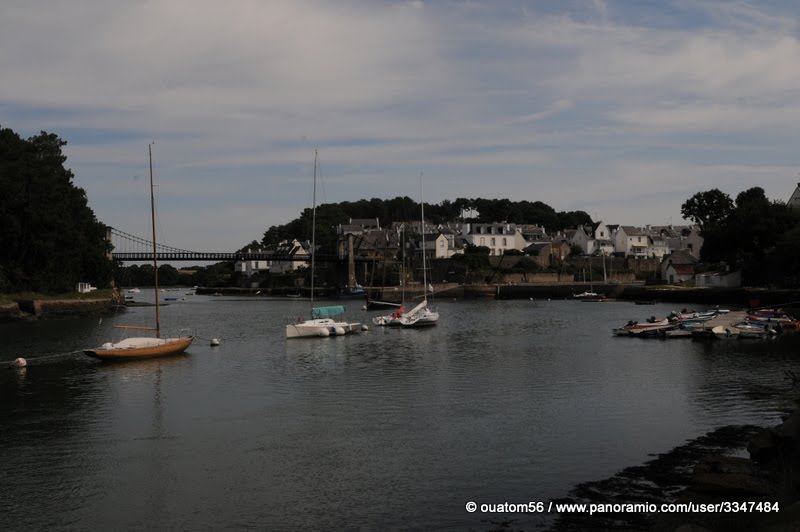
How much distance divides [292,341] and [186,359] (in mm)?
10551

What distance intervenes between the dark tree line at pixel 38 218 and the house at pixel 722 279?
76191mm

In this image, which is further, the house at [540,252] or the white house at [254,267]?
the white house at [254,267]

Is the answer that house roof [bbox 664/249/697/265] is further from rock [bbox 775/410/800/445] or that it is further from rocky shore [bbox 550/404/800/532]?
rock [bbox 775/410/800/445]

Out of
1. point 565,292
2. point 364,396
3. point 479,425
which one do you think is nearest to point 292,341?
point 364,396

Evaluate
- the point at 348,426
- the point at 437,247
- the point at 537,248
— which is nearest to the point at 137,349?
the point at 348,426

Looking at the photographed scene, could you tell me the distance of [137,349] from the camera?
134ft

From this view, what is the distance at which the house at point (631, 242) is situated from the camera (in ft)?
479

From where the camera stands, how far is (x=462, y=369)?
123ft

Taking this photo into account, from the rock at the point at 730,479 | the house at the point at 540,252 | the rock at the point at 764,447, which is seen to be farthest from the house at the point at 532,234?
the rock at the point at 730,479

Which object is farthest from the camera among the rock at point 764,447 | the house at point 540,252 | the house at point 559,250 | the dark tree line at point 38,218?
the house at point 559,250

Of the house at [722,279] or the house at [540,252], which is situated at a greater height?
the house at [540,252]

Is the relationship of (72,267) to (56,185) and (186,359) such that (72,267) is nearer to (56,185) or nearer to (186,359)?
(56,185)

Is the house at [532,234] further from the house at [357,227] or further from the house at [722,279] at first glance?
the house at [722,279]

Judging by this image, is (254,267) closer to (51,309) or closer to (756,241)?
(51,309)
